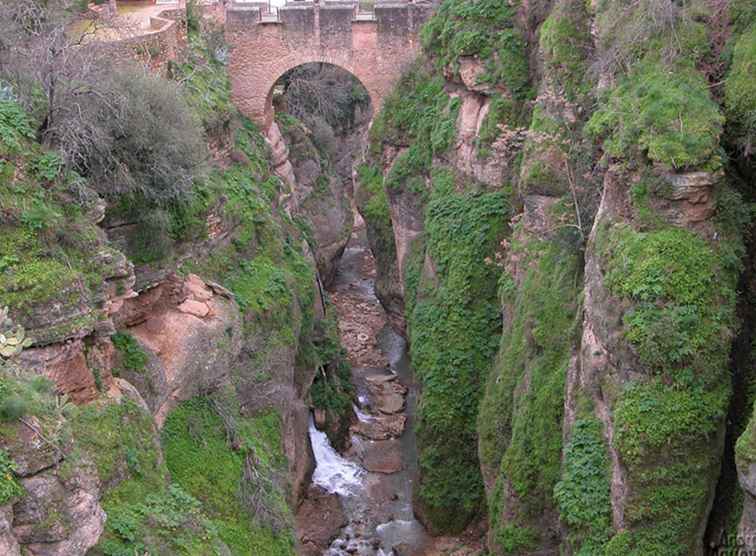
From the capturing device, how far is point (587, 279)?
16.7 m

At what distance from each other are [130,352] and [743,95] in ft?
36.8

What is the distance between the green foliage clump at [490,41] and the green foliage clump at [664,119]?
28.9ft

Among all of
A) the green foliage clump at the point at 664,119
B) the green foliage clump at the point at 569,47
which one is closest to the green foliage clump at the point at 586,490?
the green foliage clump at the point at 664,119

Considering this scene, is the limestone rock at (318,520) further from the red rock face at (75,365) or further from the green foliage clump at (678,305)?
the green foliage clump at (678,305)

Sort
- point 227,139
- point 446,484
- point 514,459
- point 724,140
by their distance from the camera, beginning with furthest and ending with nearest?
point 227,139
point 446,484
point 514,459
point 724,140

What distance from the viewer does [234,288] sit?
2100cm

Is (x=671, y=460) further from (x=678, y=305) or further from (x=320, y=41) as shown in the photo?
(x=320, y=41)

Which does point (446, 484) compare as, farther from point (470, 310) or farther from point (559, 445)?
point (559, 445)

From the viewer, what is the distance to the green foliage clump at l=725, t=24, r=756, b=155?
47.6ft

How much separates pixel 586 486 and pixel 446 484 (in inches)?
326

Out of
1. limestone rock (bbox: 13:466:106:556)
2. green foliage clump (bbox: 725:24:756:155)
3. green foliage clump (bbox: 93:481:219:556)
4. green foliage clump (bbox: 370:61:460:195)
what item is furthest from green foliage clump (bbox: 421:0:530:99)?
limestone rock (bbox: 13:466:106:556)

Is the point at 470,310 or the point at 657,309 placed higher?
the point at 657,309

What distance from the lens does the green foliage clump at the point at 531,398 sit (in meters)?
17.7

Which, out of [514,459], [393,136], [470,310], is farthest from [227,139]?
[514,459]
